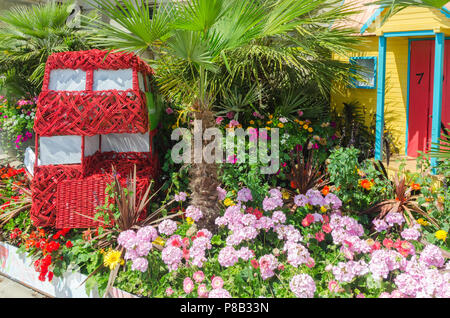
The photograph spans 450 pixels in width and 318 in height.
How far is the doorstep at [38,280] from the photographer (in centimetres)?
312

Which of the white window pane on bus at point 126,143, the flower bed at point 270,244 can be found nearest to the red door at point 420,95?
the flower bed at point 270,244

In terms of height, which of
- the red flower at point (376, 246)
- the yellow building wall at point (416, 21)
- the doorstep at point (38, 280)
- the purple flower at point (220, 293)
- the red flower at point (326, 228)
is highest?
the yellow building wall at point (416, 21)

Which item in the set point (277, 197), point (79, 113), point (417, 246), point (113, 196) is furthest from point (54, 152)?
point (417, 246)

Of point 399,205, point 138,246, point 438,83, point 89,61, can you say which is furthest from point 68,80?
point 438,83

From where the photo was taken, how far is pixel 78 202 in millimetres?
3531

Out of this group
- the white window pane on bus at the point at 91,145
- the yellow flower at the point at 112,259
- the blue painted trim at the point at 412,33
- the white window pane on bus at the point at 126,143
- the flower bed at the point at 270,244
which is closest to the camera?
the flower bed at the point at 270,244

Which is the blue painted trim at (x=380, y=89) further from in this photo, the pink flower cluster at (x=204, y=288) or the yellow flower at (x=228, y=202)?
the pink flower cluster at (x=204, y=288)

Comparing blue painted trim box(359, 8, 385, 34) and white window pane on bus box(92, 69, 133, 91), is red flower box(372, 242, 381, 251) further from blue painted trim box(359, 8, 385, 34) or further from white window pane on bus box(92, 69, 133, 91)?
blue painted trim box(359, 8, 385, 34)

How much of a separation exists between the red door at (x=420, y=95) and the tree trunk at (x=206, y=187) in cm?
423

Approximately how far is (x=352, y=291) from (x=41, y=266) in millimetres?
2663

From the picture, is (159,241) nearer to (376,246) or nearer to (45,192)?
(45,192)

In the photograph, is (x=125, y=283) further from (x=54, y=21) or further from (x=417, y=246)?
(x=54, y=21)

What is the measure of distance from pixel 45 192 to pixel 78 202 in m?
0.39

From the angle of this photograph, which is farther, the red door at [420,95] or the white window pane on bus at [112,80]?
the red door at [420,95]
